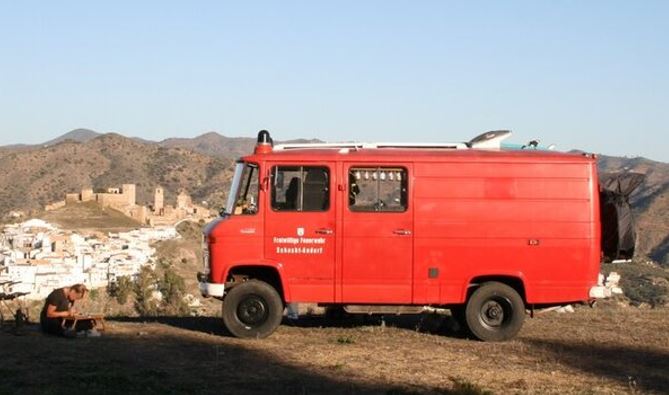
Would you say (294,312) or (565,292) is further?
(294,312)

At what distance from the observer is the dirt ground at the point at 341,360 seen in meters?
10.1

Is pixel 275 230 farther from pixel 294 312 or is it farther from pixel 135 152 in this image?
pixel 135 152

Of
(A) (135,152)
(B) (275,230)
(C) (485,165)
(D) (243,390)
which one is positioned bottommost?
(D) (243,390)

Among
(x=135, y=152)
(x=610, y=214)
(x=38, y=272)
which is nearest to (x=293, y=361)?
(x=610, y=214)

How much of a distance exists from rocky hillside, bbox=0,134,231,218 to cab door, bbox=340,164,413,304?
10117 centimetres

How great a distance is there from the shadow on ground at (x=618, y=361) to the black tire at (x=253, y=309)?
151 inches

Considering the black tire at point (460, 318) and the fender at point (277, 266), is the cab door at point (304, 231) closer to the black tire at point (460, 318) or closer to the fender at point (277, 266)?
the fender at point (277, 266)

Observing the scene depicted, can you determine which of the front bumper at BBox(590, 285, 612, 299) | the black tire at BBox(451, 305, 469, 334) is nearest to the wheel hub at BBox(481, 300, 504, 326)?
the black tire at BBox(451, 305, 469, 334)

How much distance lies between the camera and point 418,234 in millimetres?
13359

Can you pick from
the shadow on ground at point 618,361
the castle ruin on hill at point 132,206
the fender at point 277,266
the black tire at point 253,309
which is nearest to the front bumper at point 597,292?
the shadow on ground at point 618,361

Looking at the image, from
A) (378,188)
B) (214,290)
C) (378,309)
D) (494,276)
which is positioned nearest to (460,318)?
(494,276)

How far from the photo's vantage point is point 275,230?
44.1ft

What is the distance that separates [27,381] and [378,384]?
396cm

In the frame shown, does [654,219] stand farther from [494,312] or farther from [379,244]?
[379,244]
